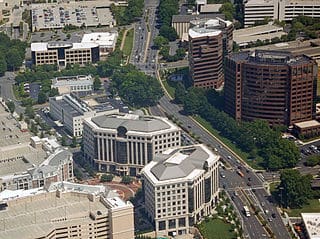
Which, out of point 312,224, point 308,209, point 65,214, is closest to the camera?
point 65,214

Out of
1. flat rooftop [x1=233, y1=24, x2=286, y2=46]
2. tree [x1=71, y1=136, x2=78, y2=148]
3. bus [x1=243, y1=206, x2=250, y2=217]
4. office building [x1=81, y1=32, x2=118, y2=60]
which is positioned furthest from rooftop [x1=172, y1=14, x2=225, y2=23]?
bus [x1=243, y1=206, x2=250, y2=217]

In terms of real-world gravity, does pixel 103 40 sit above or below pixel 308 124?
above

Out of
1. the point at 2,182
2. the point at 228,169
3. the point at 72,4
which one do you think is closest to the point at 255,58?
the point at 228,169

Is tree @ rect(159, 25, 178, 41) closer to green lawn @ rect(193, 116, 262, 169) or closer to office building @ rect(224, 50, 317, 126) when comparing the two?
green lawn @ rect(193, 116, 262, 169)

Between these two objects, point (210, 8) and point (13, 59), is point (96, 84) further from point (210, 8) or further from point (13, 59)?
point (210, 8)

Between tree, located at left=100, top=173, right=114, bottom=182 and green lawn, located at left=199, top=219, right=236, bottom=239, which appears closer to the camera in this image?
green lawn, located at left=199, top=219, right=236, bottom=239

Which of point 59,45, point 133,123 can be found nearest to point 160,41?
point 59,45
